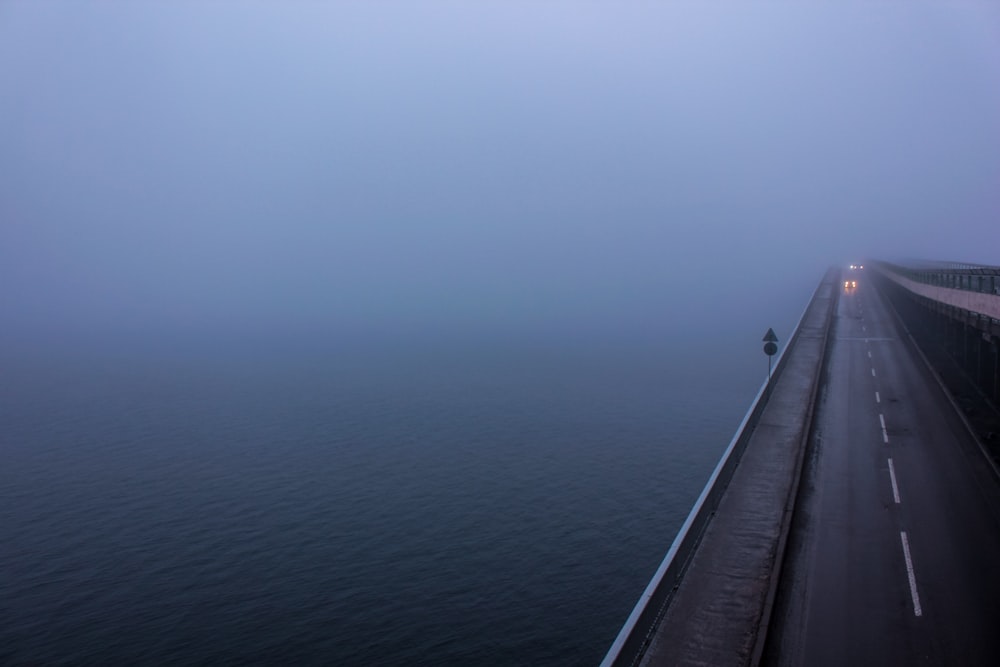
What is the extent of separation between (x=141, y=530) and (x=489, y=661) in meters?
20.0

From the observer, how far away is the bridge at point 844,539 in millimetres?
12445

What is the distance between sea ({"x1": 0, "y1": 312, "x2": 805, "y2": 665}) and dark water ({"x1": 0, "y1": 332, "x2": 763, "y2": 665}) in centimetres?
11

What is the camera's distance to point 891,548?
16.5 metres

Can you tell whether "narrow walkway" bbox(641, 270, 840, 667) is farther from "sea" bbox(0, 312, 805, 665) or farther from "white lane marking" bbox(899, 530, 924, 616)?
"sea" bbox(0, 312, 805, 665)

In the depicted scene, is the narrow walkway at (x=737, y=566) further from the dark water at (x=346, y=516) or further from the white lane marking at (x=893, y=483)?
the dark water at (x=346, y=516)

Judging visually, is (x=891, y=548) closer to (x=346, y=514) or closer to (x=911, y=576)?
(x=911, y=576)

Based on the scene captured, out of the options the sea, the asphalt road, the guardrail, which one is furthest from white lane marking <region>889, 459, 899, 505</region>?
the sea

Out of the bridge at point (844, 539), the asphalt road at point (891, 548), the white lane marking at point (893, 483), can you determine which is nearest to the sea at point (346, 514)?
the bridge at point (844, 539)

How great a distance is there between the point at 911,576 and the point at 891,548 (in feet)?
4.94

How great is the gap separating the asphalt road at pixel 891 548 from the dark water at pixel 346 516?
347 inches

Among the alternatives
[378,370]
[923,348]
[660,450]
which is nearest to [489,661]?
[660,450]

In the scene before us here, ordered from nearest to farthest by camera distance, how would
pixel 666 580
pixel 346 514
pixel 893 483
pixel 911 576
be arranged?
pixel 666 580 → pixel 911 576 → pixel 893 483 → pixel 346 514

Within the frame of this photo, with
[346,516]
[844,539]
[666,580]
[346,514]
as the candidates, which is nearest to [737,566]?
[666,580]

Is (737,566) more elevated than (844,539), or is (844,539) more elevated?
(737,566)
